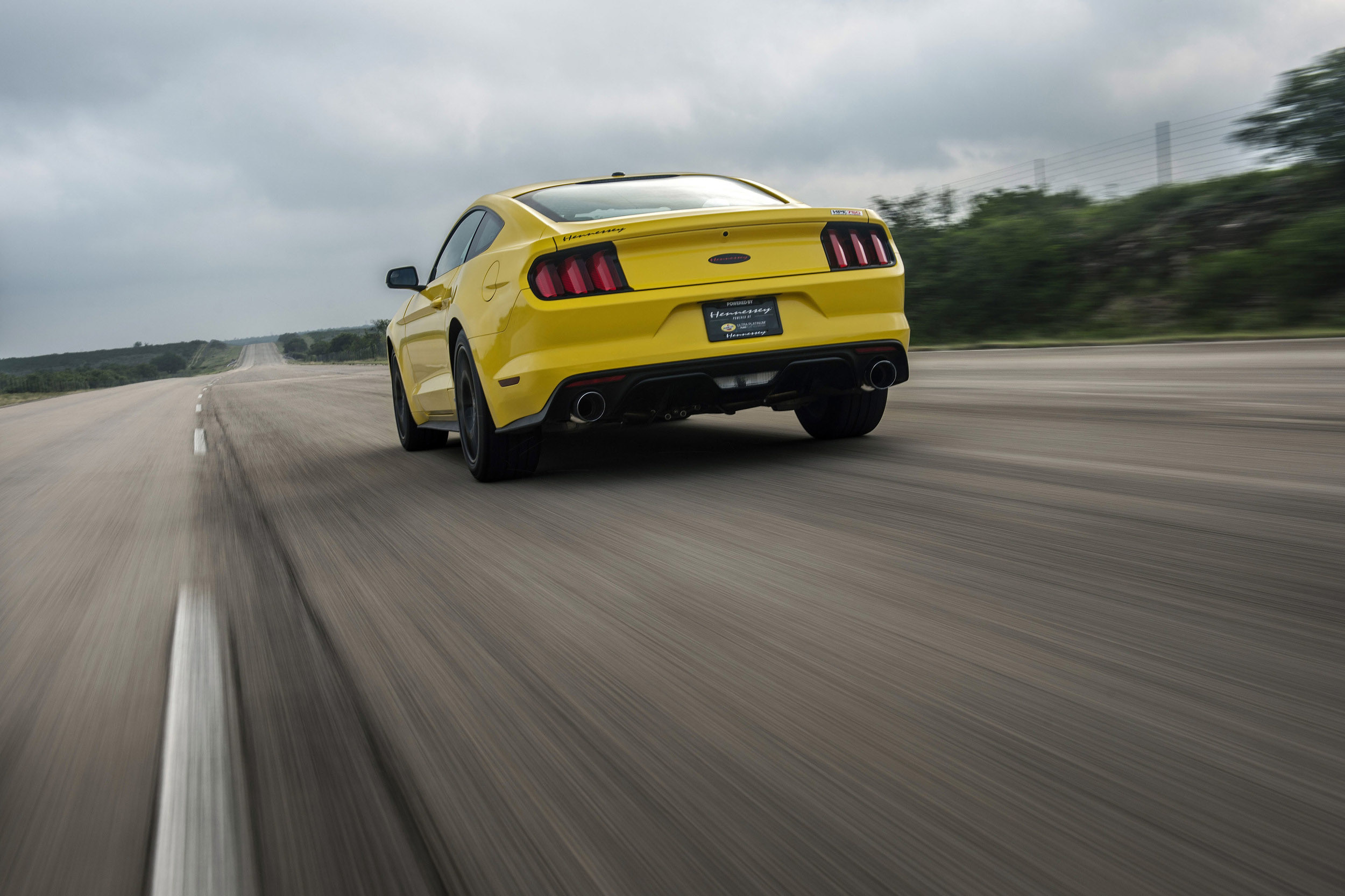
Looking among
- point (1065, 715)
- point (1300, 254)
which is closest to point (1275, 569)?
point (1065, 715)

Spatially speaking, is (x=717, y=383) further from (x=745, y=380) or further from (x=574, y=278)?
(x=574, y=278)

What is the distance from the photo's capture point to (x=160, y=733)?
2480 millimetres

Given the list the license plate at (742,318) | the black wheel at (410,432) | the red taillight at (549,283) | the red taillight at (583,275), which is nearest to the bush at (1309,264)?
the black wheel at (410,432)

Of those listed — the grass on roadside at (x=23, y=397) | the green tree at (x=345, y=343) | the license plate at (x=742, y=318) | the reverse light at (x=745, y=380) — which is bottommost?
the green tree at (x=345, y=343)

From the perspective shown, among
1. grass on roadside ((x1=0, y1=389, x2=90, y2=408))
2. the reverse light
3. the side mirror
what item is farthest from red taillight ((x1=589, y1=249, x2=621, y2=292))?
grass on roadside ((x1=0, y1=389, x2=90, y2=408))

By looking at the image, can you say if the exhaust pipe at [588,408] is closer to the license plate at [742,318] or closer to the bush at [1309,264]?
the license plate at [742,318]

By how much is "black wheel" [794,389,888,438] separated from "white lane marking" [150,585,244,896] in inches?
157

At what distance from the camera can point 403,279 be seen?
7.60 metres

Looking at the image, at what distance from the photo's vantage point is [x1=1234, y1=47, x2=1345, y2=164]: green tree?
44.7 ft

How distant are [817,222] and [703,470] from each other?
136 centimetres

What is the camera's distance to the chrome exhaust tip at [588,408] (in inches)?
201

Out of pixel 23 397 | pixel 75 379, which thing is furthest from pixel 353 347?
pixel 23 397

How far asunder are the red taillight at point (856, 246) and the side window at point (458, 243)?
2075mm

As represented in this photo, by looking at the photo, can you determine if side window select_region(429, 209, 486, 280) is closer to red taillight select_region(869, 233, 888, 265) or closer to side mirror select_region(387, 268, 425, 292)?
side mirror select_region(387, 268, 425, 292)
